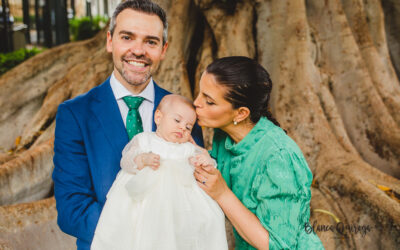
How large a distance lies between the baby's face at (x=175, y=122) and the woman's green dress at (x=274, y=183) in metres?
0.30

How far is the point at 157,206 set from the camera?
1.74 m

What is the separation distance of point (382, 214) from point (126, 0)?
2.63 m

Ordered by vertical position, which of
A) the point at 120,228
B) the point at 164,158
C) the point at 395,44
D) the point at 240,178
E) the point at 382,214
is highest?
the point at 395,44

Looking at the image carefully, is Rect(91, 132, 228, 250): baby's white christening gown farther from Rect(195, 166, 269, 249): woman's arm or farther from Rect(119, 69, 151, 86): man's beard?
Rect(119, 69, 151, 86): man's beard

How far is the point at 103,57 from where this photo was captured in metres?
4.27

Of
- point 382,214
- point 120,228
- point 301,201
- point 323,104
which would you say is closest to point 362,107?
point 323,104

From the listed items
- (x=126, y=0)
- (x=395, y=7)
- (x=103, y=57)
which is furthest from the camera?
(x=395, y=7)

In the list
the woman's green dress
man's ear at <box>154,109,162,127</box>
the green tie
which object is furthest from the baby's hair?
the woman's green dress

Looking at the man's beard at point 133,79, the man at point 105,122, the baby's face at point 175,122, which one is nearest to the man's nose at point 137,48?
the man at point 105,122

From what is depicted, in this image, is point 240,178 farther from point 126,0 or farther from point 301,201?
point 126,0

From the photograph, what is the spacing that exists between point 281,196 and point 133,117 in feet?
3.13

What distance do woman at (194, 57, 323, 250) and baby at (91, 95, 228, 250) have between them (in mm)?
102

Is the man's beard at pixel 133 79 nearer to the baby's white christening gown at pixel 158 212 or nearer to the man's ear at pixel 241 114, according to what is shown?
the baby's white christening gown at pixel 158 212

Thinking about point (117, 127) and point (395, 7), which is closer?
point (117, 127)
